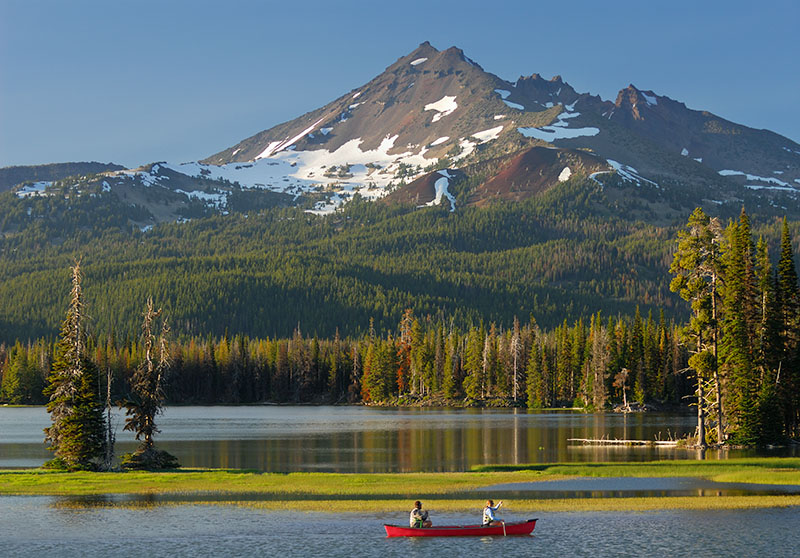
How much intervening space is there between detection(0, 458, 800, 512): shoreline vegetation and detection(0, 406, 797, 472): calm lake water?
24.3 feet

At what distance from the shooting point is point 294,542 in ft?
164

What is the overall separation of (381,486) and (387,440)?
4274cm

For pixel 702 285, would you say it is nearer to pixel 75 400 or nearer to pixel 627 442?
pixel 627 442

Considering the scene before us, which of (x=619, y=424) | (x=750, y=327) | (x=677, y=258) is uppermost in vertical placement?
(x=677, y=258)

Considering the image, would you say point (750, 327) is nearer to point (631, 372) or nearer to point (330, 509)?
point (330, 509)

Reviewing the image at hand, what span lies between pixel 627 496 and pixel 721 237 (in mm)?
36664

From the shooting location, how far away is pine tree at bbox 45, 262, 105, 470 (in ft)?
243

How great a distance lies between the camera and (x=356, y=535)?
51406mm

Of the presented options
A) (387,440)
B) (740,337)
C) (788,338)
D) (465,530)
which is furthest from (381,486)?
(788,338)

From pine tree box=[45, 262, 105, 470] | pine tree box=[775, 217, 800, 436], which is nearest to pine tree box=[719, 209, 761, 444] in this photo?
pine tree box=[775, 217, 800, 436]

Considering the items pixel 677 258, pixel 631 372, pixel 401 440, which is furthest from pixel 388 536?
pixel 631 372

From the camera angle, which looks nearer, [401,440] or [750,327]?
[750,327]

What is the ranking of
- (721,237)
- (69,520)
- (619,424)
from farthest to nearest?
1. (619,424)
2. (721,237)
3. (69,520)

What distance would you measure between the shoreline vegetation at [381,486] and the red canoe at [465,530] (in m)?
7.77
